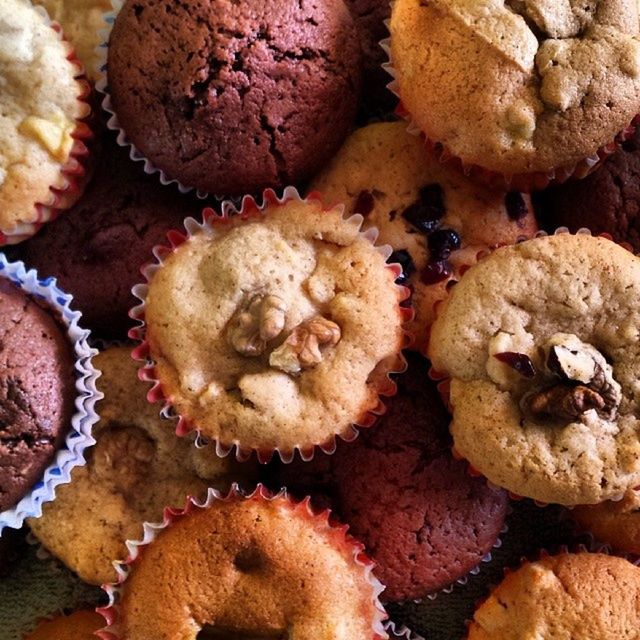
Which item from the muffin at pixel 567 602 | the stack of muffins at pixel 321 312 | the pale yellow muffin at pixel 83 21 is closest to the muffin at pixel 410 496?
the stack of muffins at pixel 321 312

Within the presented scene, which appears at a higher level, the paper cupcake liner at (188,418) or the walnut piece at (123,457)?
the paper cupcake liner at (188,418)

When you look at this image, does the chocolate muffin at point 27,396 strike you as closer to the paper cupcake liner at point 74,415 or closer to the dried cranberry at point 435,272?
the paper cupcake liner at point 74,415

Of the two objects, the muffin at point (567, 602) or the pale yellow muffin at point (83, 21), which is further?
the pale yellow muffin at point (83, 21)

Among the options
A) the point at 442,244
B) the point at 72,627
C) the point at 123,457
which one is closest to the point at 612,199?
the point at 442,244

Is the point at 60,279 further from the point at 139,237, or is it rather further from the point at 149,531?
the point at 149,531

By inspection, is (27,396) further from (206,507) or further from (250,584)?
(250,584)

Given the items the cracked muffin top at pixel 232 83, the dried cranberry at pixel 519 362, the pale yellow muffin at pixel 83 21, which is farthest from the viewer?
the pale yellow muffin at pixel 83 21

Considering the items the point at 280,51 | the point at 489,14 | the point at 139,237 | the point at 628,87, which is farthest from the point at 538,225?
the point at 139,237

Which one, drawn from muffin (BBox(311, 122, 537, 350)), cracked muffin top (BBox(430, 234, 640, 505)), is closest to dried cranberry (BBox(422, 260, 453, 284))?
muffin (BBox(311, 122, 537, 350))
